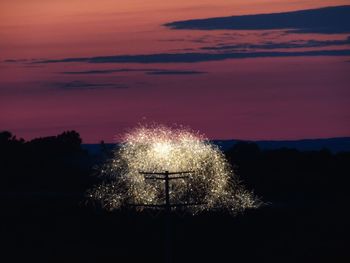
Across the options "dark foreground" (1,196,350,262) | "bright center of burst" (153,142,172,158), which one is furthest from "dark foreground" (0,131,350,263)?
"bright center of burst" (153,142,172,158)

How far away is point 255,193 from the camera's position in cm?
11419

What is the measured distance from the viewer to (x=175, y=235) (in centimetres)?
9819

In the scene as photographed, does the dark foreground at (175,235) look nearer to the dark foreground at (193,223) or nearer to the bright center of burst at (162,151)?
the dark foreground at (193,223)

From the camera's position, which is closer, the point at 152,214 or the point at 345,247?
the point at 345,247

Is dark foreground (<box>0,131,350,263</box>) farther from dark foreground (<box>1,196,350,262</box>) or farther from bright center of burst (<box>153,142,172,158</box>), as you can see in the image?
bright center of burst (<box>153,142,172,158</box>)

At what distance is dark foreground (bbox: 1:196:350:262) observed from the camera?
3728 inches

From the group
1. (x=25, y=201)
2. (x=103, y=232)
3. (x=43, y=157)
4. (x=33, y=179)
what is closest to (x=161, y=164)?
(x=103, y=232)

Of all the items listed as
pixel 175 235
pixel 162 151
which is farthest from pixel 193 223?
pixel 162 151

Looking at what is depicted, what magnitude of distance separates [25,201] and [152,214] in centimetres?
1471

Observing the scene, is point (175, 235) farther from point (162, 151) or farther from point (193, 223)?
point (162, 151)

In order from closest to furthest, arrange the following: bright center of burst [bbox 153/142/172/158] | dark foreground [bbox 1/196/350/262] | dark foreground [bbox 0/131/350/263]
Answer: bright center of burst [bbox 153/142/172/158], dark foreground [bbox 1/196/350/262], dark foreground [bbox 0/131/350/263]

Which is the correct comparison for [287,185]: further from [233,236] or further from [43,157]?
[43,157]

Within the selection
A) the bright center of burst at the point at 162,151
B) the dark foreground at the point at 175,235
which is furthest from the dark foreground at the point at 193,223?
the bright center of burst at the point at 162,151

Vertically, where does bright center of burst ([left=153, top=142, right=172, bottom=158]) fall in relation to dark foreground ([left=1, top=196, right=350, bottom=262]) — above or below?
above
